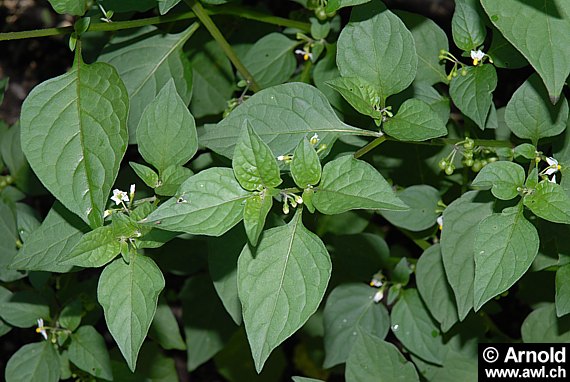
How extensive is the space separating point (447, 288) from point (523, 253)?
532mm

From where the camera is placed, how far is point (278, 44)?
2.36m

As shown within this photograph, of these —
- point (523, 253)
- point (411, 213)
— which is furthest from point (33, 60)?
point (523, 253)

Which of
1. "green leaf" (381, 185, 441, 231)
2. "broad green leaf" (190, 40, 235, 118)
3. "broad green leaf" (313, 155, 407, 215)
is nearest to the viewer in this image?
"broad green leaf" (313, 155, 407, 215)

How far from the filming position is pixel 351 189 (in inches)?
61.4

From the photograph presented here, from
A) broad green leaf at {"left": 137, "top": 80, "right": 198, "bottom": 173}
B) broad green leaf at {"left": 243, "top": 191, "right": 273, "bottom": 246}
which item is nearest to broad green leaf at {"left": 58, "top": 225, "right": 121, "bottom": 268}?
broad green leaf at {"left": 137, "top": 80, "right": 198, "bottom": 173}

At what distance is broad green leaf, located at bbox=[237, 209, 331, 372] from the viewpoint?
1.54m

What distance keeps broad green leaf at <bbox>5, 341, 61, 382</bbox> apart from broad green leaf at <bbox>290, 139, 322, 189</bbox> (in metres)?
1.19

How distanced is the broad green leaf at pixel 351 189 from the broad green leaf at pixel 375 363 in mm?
639

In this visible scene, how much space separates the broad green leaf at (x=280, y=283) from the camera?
1.54 meters

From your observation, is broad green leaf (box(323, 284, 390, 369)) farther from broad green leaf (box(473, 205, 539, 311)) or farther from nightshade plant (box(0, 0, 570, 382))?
broad green leaf (box(473, 205, 539, 311))

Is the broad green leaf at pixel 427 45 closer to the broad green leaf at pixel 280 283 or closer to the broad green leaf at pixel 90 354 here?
the broad green leaf at pixel 280 283

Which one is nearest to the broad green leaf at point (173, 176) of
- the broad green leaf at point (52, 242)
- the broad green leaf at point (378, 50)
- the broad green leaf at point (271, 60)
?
the broad green leaf at point (52, 242)

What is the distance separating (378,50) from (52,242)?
40.4 inches

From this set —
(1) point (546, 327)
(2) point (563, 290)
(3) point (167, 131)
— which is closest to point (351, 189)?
(3) point (167, 131)
